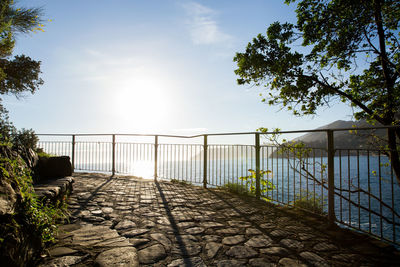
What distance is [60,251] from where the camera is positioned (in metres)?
2.31

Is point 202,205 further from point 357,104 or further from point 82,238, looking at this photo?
point 357,104

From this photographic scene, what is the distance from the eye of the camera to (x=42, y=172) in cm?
515

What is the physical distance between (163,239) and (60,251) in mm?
1119

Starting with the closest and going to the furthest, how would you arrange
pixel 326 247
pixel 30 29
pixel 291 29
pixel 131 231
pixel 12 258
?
pixel 12 258
pixel 326 247
pixel 131 231
pixel 291 29
pixel 30 29

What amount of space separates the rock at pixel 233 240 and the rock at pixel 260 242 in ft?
0.34

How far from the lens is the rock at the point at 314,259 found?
2227 mm

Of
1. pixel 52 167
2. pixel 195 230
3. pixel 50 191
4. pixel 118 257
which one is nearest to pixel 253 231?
pixel 195 230

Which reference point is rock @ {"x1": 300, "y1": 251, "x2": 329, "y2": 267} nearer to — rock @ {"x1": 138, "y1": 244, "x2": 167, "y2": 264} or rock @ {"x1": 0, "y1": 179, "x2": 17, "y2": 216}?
rock @ {"x1": 138, "y1": 244, "x2": 167, "y2": 264}

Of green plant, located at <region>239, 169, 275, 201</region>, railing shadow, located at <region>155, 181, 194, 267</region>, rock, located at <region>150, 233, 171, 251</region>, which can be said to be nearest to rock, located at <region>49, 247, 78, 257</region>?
rock, located at <region>150, 233, 171, 251</region>

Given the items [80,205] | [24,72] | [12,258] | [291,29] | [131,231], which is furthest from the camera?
[24,72]

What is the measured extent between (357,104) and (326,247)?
12.8 feet

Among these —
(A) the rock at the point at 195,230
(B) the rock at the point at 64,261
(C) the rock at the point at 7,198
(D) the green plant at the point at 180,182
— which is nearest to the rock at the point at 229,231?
(A) the rock at the point at 195,230

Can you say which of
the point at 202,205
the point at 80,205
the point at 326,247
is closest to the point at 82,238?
the point at 80,205

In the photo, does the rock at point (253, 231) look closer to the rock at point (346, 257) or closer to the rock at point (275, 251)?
the rock at point (275, 251)
